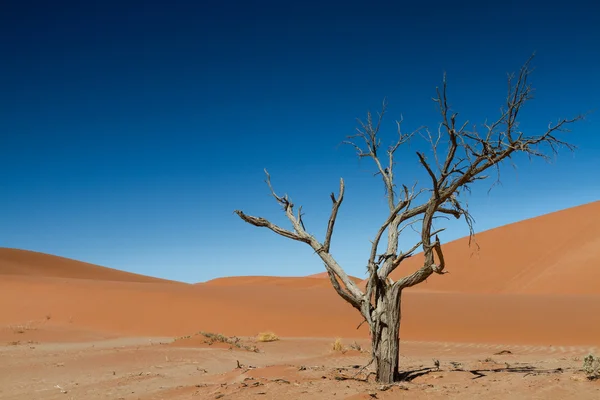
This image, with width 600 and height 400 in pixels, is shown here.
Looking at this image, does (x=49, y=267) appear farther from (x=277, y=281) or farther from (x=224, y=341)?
(x=224, y=341)

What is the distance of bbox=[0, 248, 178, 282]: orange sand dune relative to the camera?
5366 cm

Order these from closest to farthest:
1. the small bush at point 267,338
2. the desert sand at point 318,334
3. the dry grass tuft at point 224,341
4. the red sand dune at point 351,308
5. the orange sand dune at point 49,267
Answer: the desert sand at point 318,334
the dry grass tuft at point 224,341
the small bush at point 267,338
the red sand dune at point 351,308
the orange sand dune at point 49,267

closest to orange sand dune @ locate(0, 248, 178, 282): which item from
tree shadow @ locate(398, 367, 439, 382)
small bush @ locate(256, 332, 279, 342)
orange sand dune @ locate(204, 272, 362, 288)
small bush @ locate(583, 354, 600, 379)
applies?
orange sand dune @ locate(204, 272, 362, 288)

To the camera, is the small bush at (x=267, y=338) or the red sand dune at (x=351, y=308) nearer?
the small bush at (x=267, y=338)

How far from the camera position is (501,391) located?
21.9 ft

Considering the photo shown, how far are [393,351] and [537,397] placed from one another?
1.91 meters

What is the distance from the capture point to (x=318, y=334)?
21.4m

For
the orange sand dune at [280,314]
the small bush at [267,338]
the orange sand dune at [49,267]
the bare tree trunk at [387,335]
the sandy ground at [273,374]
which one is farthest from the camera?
the orange sand dune at [49,267]

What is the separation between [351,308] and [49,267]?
4258 centimetres

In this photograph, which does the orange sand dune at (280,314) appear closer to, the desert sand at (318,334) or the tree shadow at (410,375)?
the desert sand at (318,334)

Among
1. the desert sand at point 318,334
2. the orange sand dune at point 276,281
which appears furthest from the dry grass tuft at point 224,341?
the orange sand dune at point 276,281

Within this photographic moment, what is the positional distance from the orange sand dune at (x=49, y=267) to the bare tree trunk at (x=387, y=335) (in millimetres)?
50460

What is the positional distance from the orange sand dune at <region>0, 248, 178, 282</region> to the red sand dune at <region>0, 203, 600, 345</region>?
883 inches

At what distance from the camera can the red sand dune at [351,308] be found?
800 inches
